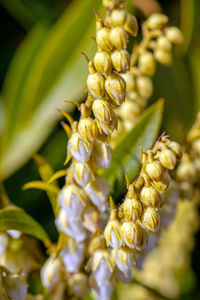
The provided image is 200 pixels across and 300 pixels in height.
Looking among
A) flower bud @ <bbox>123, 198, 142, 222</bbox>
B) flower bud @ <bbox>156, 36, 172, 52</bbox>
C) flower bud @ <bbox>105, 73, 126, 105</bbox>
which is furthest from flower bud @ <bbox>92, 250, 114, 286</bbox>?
flower bud @ <bbox>156, 36, 172, 52</bbox>

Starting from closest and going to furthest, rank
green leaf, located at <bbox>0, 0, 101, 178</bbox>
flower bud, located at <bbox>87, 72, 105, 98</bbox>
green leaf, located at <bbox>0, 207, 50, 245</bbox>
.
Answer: flower bud, located at <bbox>87, 72, 105, 98</bbox> < green leaf, located at <bbox>0, 207, 50, 245</bbox> < green leaf, located at <bbox>0, 0, 101, 178</bbox>

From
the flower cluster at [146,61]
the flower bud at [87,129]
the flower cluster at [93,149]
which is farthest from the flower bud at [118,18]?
the flower cluster at [146,61]

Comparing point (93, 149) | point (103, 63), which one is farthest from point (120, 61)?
point (93, 149)

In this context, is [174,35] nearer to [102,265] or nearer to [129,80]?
[129,80]

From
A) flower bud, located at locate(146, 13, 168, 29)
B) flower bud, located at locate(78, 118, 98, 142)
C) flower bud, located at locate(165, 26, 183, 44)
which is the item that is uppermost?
flower bud, located at locate(78, 118, 98, 142)

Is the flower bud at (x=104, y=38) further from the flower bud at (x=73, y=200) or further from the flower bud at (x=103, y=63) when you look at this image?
the flower bud at (x=73, y=200)

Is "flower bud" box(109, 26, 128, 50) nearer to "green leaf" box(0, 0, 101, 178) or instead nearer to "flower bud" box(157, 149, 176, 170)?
"flower bud" box(157, 149, 176, 170)

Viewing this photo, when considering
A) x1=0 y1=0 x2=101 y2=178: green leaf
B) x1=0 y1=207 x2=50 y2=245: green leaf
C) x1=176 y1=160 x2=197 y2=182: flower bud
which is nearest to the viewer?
x1=0 y1=207 x2=50 y2=245: green leaf
